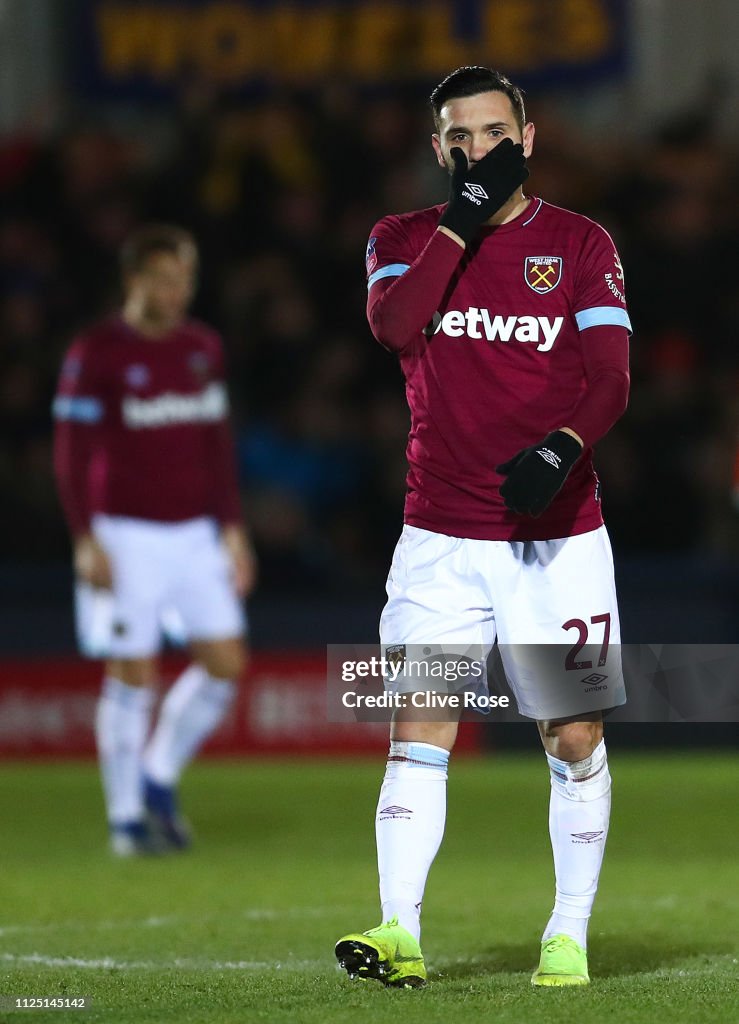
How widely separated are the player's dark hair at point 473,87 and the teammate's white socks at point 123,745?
12.9 feet

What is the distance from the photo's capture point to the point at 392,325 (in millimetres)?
4055

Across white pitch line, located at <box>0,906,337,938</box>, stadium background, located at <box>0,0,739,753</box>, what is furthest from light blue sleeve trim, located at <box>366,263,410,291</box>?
stadium background, located at <box>0,0,739,753</box>

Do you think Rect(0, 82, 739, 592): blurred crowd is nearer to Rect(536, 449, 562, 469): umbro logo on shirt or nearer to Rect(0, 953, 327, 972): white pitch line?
Rect(0, 953, 327, 972): white pitch line

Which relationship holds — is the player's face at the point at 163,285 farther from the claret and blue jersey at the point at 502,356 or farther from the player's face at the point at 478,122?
the player's face at the point at 478,122

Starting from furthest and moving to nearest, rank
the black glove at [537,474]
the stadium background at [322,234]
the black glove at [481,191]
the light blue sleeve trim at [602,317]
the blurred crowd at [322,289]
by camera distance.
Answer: the blurred crowd at [322,289] < the stadium background at [322,234] < the light blue sleeve trim at [602,317] < the black glove at [481,191] < the black glove at [537,474]

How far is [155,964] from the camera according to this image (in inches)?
181

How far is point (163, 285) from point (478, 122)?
11.5 feet

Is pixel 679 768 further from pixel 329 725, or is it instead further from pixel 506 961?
pixel 506 961

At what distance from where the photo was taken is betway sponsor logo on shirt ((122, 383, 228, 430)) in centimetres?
763

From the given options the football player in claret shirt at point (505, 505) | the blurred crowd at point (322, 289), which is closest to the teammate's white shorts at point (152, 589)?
the blurred crowd at point (322, 289)

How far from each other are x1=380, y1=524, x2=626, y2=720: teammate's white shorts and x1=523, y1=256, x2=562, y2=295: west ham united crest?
0.60 meters

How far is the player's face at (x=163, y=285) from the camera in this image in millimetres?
7406
